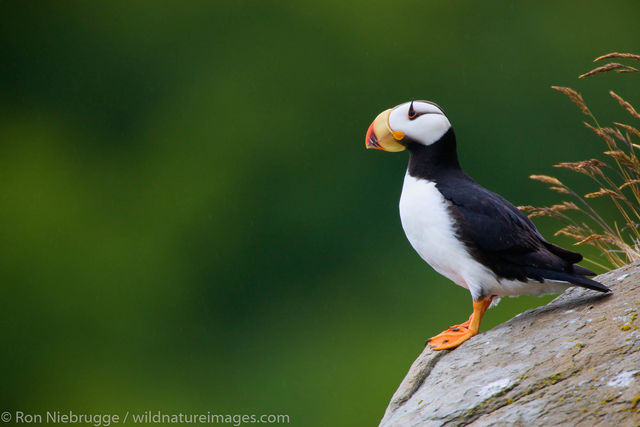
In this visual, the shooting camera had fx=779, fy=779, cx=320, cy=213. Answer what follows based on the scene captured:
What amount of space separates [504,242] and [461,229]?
20 centimetres

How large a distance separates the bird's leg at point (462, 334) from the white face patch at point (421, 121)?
823mm

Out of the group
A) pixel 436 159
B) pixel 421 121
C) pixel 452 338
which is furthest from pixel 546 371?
pixel 421 121

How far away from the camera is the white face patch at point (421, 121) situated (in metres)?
3.74

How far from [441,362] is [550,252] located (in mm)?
714

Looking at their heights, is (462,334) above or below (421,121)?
below

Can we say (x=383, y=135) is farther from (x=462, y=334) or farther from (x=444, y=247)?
(x=462, y=334)

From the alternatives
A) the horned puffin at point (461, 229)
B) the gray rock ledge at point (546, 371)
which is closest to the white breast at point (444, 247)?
the horned puffin at point (461, 229)

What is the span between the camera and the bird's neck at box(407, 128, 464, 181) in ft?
12.4

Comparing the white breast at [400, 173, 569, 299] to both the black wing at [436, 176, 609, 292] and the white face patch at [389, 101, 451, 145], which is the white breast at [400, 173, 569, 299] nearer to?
the black wing at [436, 176, 609, 292]

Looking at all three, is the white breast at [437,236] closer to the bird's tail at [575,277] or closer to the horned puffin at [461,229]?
the horned puffin at [461,229]

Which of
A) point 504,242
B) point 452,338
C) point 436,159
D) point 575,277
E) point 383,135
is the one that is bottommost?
point 452,338

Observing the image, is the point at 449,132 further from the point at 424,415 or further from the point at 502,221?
the point at 424,415

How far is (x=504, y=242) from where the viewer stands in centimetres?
350

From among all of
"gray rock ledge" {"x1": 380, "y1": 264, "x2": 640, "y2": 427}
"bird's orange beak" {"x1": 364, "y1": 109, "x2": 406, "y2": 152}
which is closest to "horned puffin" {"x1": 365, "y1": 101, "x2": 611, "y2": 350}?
"bird's orange beak" {"x1": 364, "y1": 109, "x2": 406, "y2": 152}
